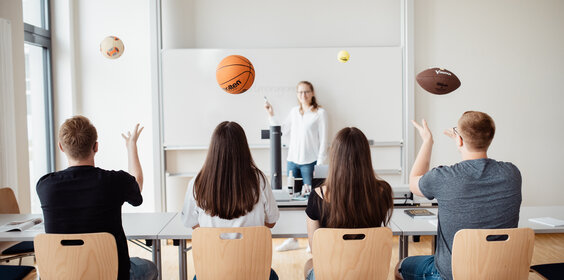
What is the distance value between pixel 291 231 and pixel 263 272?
0.43m

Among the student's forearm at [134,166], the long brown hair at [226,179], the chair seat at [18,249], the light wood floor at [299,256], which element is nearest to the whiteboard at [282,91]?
the light wood floor at [299,256]

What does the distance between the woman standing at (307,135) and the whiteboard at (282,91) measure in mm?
200

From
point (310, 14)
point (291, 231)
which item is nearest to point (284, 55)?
point (310, 14)

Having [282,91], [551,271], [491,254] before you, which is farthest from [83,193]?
[282,91]

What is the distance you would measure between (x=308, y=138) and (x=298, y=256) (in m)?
1.25

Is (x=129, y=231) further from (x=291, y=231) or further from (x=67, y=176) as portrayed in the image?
(x=291, y=231)

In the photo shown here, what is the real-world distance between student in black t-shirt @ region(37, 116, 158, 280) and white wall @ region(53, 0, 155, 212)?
116 inches

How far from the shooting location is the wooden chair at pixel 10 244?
3053 millimetres

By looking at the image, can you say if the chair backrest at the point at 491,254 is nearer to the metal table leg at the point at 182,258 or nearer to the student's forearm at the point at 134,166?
the metal table leg at the point at 182,258

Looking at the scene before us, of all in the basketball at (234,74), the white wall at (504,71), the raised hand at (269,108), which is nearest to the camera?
the basketball at (234,74)

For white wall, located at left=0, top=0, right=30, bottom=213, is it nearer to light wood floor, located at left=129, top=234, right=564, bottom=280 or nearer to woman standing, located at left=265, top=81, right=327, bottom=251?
light wood floor, located at left=129, top=234, right=564, bottom=280

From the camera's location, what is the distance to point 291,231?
246 centimetres

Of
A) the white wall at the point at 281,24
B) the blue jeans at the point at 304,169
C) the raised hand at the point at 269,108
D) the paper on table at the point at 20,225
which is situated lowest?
the paper on table at the point at 20,225

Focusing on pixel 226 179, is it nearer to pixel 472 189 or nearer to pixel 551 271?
pixel 472 189
